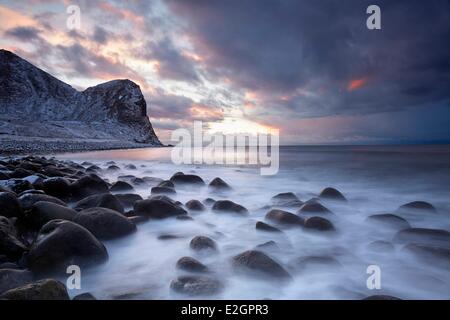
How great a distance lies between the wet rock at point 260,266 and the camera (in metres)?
3.28

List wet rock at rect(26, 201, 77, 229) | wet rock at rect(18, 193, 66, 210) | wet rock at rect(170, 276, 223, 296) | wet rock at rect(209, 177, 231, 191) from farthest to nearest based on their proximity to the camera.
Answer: wet rock at rect(209, 177, 231, 191) < wet rock at rect(18, 193, 66, 210) < wet rock at rect(26, 201, 77, 229) < wet rock at rect(170, 276, 223, 296)

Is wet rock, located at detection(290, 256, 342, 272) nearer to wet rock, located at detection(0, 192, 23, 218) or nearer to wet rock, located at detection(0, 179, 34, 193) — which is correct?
wet rock, located at detection(0, 192, 23, 218)

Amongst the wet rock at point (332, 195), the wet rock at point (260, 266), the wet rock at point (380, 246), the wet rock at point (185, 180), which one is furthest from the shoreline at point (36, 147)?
the wet rock at point (380, 246)

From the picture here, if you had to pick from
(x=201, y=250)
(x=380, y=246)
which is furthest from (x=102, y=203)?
(x=380, y=246)

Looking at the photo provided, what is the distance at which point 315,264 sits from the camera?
3.85 metres

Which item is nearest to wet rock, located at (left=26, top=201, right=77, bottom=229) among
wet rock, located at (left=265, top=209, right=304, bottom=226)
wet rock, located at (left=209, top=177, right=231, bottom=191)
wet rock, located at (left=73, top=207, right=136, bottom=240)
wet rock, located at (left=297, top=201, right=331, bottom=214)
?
wet rock, located at (left=73, top=207, right=136, bottom=240)

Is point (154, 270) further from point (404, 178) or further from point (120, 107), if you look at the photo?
point (120, 107)

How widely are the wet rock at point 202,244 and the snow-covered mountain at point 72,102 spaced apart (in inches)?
2604

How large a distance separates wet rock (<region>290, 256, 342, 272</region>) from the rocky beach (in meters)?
0.01

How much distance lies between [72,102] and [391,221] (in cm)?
10738

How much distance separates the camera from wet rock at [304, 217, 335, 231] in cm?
497

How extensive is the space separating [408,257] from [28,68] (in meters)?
115

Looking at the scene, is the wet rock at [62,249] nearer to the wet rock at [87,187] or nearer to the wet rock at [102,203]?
the wet rock at [102,203]

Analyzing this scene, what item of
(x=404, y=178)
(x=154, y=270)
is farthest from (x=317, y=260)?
(x=404, y=178)
